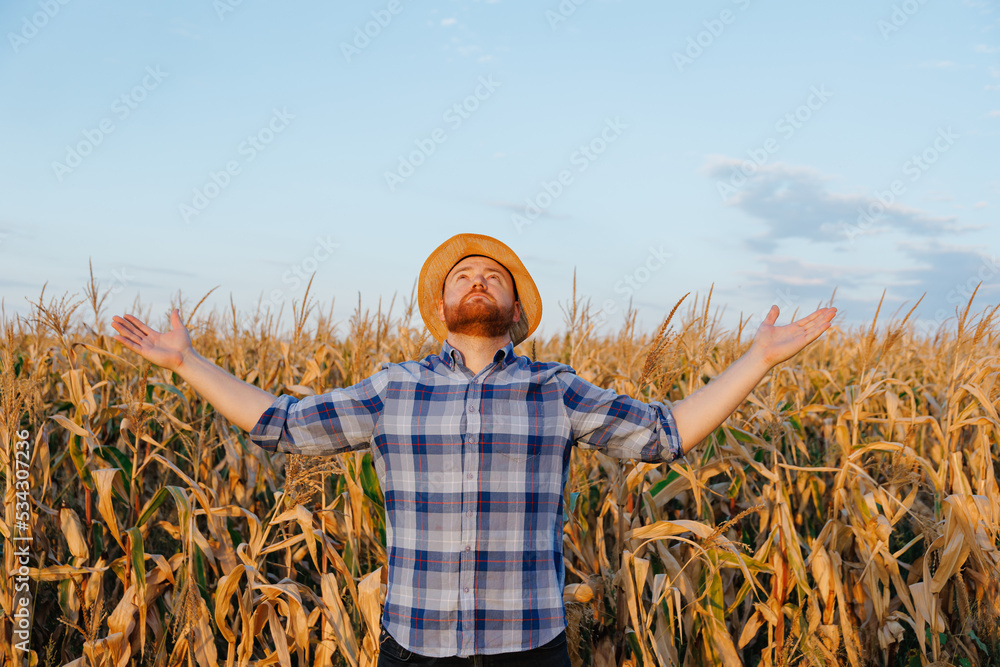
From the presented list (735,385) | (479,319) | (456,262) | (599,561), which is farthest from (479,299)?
(599,561)

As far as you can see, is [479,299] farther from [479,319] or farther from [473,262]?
[473,262]

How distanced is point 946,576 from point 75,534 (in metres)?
4.25

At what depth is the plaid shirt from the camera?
2.31 meters

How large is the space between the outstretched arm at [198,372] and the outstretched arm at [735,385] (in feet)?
5.04

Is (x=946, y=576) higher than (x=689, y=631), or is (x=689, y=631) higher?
(x=946, y=576)

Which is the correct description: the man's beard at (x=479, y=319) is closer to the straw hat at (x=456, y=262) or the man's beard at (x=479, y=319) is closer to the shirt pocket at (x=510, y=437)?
the shirt pocket at (x=510, y=437)

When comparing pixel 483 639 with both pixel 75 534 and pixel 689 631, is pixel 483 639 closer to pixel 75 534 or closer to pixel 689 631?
pixel 689 631

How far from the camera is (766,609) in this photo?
3.23 meters

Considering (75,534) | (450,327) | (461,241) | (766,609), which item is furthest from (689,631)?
(75,534)

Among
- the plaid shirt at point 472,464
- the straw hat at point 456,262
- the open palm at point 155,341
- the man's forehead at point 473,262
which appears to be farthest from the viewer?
the straw hat at point 456,262

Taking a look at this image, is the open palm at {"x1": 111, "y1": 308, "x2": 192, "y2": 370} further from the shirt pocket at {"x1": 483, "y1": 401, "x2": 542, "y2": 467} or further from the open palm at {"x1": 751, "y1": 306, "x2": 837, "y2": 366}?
the open palm at {"x1": 751, "y1": 306, "x2": 837, "y2": 366}

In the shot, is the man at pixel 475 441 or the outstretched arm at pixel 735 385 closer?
the man at pixel 475 441

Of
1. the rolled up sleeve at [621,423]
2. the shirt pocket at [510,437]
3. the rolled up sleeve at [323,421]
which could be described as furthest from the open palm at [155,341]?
the rolled up sleeve at [621,423]

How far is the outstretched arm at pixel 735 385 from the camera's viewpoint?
2.47 m
